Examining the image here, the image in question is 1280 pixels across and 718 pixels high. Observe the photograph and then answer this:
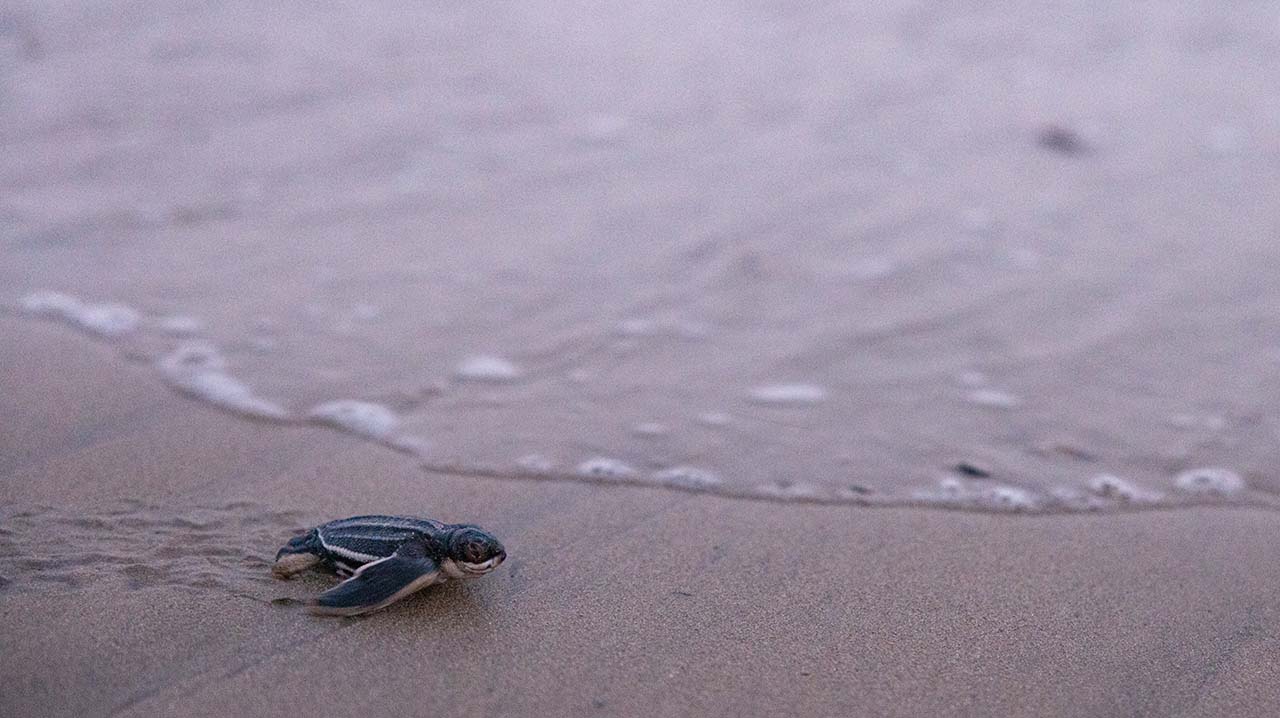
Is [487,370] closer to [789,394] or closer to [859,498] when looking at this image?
[789,394]

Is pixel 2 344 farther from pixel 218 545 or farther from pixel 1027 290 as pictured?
pixel 1027 290

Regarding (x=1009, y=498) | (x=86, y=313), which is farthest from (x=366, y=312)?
(x=1009, y=498)

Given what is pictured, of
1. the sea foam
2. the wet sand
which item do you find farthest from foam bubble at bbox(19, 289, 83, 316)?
the sea foam

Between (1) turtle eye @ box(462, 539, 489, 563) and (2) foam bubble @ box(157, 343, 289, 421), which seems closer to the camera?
(1) turtle eye @ box(462, 539, 489, 563)

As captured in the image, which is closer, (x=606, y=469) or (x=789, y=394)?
(x=606, y=469)

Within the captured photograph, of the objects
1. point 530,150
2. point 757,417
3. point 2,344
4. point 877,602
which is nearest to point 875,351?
point 757,417

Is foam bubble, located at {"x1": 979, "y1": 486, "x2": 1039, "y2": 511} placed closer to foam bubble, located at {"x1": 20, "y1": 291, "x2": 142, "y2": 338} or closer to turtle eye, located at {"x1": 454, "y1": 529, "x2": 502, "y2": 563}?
turtle eye, located at {"x1": 454, "y1": 529, "x2": 502, "y2": 563}

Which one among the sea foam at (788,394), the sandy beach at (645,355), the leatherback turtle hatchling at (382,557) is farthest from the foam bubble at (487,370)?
the leatherback turtle hatchling at (382,557)
